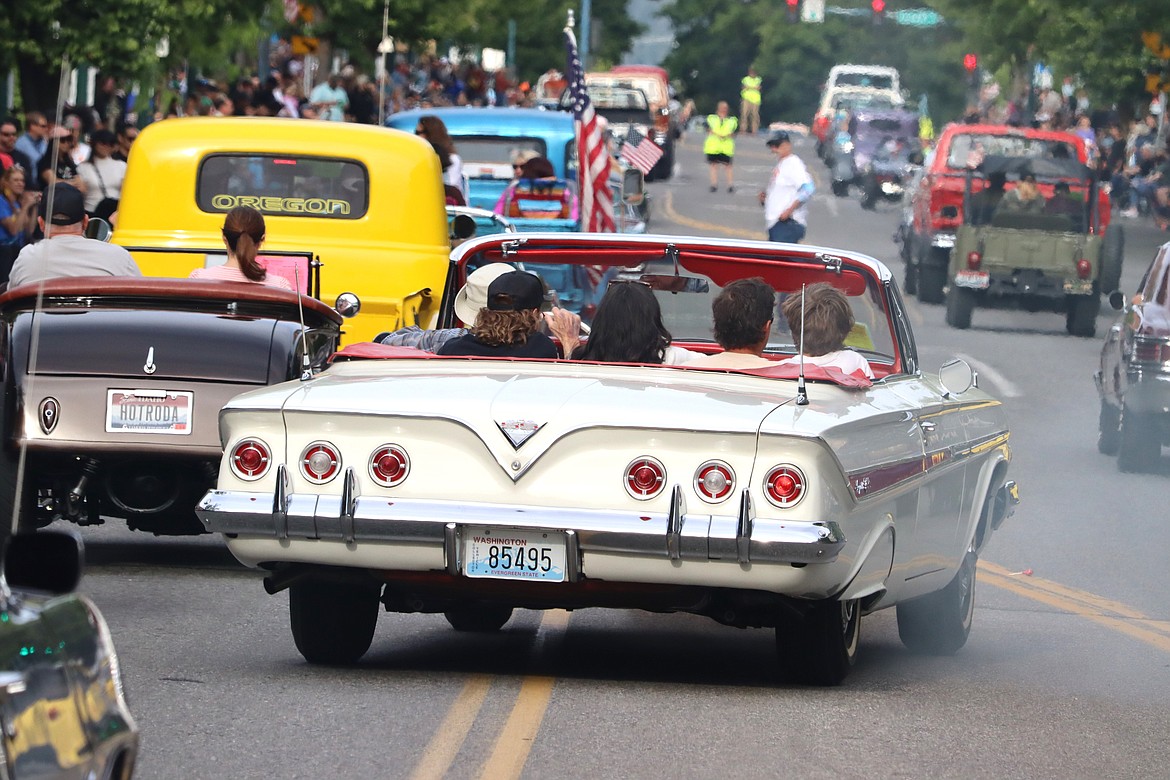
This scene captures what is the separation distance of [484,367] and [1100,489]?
8507 mm

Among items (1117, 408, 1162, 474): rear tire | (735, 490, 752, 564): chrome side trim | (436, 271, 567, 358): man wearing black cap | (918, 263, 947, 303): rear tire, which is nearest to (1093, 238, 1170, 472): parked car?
(1117, 408, 1162, 474): rear tire

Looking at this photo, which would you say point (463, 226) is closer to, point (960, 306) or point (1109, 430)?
point (1109, 430)

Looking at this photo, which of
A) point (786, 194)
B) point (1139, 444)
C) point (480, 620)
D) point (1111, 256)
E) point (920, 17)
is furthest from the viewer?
point (920, 17)

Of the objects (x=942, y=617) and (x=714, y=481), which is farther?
(x=942, y=617)

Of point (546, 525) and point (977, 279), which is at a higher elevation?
point (546, 525)

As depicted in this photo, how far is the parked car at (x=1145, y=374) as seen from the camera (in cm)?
1589

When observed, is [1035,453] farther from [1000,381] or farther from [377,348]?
[377,348]

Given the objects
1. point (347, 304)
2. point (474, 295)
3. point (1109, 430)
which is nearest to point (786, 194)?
point (1109, 430)

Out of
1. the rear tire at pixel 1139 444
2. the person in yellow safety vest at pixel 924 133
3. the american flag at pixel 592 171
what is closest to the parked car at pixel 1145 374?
the rear tire at pixel 1139 444

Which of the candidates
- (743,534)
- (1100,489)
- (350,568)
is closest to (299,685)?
(350,568)

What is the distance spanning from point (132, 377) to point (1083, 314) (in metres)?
17.6

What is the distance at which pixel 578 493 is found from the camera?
6992 mm

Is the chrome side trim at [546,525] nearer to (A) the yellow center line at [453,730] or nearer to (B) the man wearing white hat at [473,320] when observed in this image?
(A) the yellow center line at [453,730]

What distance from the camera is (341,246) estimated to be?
13742mm
